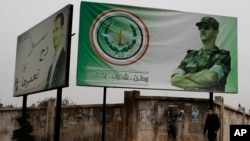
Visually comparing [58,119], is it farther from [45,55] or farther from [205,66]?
[205,66]

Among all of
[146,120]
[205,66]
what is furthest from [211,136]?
[205,66]

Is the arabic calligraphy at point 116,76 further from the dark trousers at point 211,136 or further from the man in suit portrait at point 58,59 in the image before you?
the dark trousers at point 211,136

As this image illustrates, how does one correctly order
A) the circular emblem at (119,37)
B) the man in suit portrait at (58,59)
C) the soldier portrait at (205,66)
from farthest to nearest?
the soldier portrait at (205,66)
the circular emblem at (119,37)
the man in suit portrait at (58,59)

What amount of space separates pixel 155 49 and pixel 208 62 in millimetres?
2126

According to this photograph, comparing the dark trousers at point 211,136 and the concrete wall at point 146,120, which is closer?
the dark trousers at point 211,136

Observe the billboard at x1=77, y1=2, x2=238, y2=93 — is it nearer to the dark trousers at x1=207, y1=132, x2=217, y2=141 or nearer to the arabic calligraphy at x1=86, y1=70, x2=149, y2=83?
the arabic calligraphy at x1=86, y1=70, x2=149, y2=83

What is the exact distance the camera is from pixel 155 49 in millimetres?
17828

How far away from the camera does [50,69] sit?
16.4m

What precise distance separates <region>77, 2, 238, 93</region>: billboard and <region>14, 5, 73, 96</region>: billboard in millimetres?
976

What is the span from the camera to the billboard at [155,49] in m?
17.0

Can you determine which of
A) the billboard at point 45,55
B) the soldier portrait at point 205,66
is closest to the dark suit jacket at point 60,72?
the billboard at point 45,55

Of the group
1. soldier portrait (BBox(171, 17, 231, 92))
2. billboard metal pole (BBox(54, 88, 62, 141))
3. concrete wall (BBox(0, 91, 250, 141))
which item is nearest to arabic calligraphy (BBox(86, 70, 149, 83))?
concrete wall (BBox(0, 91, 250, 141))

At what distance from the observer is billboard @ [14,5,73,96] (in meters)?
15.3

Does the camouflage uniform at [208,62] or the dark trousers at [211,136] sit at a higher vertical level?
the camouflage uniform at [208,62]
